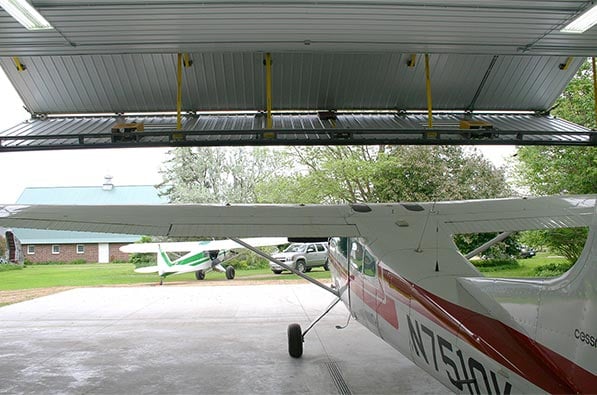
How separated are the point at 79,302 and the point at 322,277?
9.23 meters

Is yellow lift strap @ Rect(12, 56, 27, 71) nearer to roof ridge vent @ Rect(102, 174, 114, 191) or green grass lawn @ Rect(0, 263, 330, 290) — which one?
green grass lawn @ Rect(0, 263, 330, 290)

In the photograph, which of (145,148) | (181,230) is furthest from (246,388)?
(145,148)

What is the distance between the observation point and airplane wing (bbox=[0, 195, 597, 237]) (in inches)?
227

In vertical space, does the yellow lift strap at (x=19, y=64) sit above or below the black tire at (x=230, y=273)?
above

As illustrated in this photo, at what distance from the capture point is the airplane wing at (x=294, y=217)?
5.77 meters

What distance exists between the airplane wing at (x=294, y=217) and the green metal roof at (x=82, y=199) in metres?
26.8

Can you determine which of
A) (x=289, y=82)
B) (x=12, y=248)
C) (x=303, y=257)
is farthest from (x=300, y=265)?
(x=12, y=248)

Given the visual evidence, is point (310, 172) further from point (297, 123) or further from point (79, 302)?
point (297, 123)

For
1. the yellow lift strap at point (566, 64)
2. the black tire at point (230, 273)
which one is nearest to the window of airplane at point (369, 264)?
the yellow lift strap at point (566, 64)

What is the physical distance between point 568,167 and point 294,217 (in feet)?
42.8

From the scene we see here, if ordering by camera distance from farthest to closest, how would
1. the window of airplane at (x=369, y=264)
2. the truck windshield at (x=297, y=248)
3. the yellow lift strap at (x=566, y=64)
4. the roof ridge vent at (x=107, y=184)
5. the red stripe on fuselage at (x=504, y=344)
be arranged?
the roof ridge vent at (x=107, y=184) < the truck windshield at (x=297, y=248) < the yellow lift strap at (x=566, y=64) < the window of airplane at (x=369, y=264) < the red stripe on fuselage at (x=504, y=344)

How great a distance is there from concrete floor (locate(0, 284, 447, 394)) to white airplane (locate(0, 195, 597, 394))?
30.9 inches

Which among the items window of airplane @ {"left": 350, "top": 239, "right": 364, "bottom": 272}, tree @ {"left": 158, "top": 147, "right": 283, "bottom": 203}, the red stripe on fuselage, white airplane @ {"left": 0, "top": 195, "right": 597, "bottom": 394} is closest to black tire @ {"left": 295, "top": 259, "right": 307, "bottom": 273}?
tree @ {"left": 158, "top": 147, "right": 283, "bottom": 203}

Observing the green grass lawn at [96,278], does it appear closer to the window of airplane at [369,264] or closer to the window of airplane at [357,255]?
the window of airplane at [357,255]
